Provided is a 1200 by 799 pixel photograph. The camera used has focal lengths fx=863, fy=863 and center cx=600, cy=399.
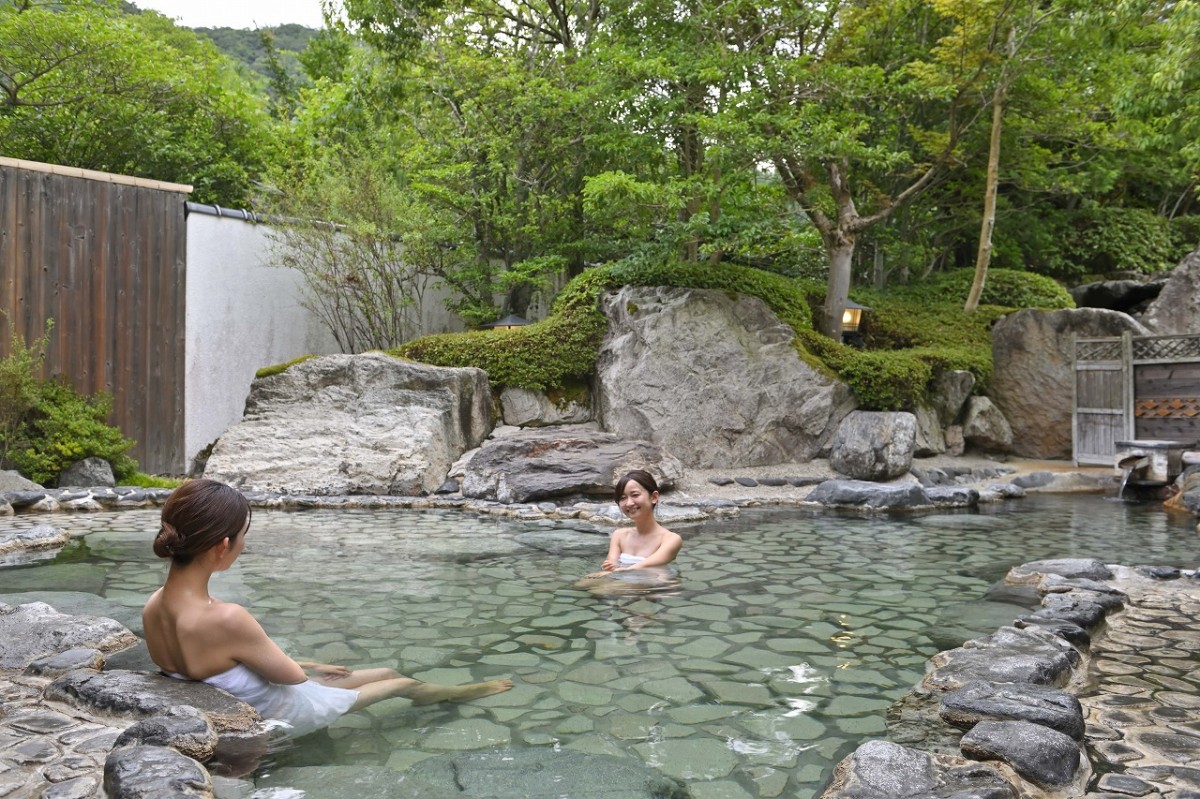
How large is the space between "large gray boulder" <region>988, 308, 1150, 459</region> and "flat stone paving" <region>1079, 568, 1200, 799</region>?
8.52m

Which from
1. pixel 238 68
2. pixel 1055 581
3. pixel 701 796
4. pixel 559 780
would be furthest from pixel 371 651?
pixel 238 68

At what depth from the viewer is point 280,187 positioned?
42.1 feet

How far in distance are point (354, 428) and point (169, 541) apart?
7232 millimetres

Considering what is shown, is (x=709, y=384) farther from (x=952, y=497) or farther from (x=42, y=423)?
(x=42, y=423)

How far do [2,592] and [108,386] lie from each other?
15.6ft

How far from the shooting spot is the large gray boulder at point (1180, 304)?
14617 mm

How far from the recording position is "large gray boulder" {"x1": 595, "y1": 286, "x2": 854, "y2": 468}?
11.4m

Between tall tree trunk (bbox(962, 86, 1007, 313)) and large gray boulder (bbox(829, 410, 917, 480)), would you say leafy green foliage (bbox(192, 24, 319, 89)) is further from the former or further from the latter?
large gray boulder (bbox(829, 410, 917, 480))

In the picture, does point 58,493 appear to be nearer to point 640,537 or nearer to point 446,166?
point 640,537

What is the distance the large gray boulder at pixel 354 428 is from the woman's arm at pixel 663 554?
4.30 m

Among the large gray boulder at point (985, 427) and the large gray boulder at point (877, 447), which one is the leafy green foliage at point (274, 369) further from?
the large gray boulder at point (985, 427)

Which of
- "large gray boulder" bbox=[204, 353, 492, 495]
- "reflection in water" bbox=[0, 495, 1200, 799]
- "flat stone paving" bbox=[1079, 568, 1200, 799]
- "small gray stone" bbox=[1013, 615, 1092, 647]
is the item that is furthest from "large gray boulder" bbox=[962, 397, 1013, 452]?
"small gray stone" bbox=[1013, 615, 1092, 647]

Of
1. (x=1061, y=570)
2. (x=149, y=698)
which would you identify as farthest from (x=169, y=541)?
(x=1061, y=570)

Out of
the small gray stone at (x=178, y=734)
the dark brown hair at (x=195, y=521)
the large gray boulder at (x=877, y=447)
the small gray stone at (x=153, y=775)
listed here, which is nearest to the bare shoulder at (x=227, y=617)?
the dark brown hair at (x=195, y=521)
